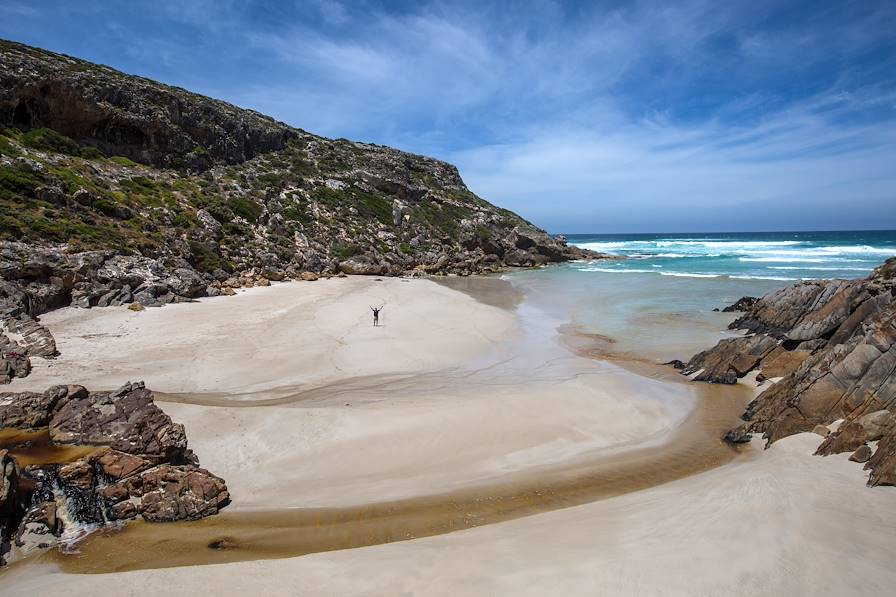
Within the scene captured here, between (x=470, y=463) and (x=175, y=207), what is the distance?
2876 centimetres

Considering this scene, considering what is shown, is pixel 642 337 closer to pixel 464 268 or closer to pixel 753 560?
pixel 753 560

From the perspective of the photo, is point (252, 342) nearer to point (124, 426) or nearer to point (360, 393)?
point (360, 393)

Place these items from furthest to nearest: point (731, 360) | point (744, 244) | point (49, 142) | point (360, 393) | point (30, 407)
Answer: point (744, 244), point (49, 142), point (731, 360), point (360, 393), point (30, 407)

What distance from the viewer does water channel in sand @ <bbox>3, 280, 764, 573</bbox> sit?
5.40m

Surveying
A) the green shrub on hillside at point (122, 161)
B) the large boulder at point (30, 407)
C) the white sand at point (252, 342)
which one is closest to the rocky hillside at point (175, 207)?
the green shrub on hillside at point (122, 161)

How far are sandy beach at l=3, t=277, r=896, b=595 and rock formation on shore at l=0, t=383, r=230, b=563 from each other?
1.38ft

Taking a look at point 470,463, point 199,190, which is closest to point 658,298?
point 470,463

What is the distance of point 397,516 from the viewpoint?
6395 mm

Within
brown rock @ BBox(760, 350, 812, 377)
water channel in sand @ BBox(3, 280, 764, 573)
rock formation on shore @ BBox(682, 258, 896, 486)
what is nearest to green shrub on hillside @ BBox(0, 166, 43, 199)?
water channel in sand @ BBox(3, 280, 764, 573)

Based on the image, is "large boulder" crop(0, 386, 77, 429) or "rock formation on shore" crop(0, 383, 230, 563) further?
"large boulder" crop(0, 386, 77, 429)

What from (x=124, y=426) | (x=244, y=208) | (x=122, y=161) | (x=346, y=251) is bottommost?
(x=124, y=426)

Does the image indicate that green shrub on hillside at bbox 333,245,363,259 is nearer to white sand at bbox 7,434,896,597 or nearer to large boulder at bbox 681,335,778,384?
large boulder at bbox 681,335,778,384

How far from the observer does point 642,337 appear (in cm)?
1781

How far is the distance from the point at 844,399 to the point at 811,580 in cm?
505
